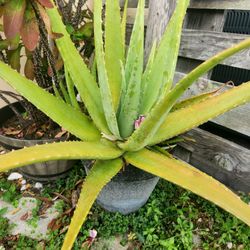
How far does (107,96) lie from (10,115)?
992 mm

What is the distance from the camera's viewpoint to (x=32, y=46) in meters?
0.97

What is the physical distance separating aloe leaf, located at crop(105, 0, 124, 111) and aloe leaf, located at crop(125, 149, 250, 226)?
246 mm

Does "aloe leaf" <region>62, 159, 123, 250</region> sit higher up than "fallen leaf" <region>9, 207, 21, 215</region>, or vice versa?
"aloe leaf" <region>62, 159, 123, 250</region>

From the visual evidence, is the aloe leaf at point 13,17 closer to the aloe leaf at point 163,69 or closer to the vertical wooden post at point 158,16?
the aloe leaf at point 163,69

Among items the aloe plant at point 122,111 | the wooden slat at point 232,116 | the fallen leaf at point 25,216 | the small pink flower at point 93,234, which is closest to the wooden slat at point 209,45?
the wooden slat at point 232,116

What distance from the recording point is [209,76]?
1.47 meters

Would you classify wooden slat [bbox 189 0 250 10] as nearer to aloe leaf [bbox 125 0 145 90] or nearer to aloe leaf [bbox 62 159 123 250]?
aloe leaf [bbox 125 0 145 90]

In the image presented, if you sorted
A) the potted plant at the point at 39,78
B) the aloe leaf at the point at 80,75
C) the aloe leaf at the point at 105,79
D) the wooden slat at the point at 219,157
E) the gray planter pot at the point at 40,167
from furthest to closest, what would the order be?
the wooden slat at the point at 219,157, the gray planter pot at the point at 40,167, the potted plant at the point at 39,78, the aloe leaf at the point at 80,75, the aloe leaf at the point at 105,79

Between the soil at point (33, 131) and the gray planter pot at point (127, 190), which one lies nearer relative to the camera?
the gray planter pot at point (127, 190)

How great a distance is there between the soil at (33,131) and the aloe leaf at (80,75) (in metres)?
0.41

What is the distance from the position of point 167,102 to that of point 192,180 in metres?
0.27

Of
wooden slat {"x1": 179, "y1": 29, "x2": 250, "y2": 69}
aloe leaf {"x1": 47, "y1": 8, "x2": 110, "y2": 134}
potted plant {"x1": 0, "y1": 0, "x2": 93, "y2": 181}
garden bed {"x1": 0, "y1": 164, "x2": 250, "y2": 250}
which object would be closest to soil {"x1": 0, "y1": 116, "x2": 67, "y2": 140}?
potted plant {"x1": 0, "y1": 0, "x2": 93, "y2": 181}

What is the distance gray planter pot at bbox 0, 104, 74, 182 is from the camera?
131cm

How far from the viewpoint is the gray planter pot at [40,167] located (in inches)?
51.5
